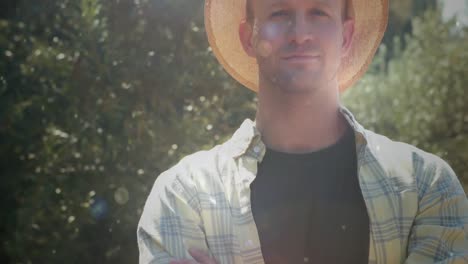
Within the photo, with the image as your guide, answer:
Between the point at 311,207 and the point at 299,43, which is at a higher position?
the point at 299,43

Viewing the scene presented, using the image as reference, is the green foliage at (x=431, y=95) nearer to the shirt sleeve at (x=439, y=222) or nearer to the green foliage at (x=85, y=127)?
the green foliage at (x=85, y=127)

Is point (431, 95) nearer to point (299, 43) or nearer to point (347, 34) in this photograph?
point (347, 34)

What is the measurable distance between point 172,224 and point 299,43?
2.38 feet

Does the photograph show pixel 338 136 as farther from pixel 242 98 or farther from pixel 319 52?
pixel 242 98

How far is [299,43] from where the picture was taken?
240 centimetres

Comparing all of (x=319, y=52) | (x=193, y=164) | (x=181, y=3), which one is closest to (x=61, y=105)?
(x=181, y=3)

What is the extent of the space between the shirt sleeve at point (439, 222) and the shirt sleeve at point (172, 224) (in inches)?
27.0

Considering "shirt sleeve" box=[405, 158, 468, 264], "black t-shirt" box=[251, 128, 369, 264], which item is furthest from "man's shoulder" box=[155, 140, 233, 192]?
"shirt sleeve" box=[405, 158, 468, 264]

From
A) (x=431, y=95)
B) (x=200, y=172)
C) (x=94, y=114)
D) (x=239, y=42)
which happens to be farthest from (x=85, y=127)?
(x=431, y=95)

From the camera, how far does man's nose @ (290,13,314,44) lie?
2389 mm

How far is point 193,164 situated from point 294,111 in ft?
1.31

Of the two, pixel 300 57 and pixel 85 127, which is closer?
pixel 300 57

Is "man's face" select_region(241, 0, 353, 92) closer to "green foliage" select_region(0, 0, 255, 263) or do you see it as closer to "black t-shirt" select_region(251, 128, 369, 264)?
"black t-shirt" select_region(251, 128, 369, 264)

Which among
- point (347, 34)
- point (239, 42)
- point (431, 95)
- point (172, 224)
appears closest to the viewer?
point (172, 224)
